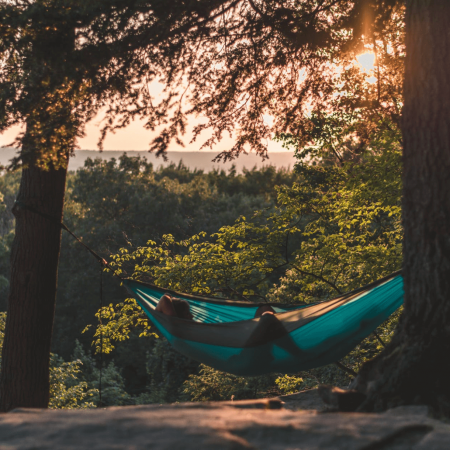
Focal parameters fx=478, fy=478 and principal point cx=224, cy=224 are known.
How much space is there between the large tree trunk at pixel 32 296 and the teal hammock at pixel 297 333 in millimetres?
737

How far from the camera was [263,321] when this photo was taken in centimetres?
243

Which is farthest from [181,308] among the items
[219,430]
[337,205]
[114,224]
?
[114,224]

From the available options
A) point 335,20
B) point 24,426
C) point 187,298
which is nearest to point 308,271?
point 187,298

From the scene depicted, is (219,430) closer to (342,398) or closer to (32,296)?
(342,398)

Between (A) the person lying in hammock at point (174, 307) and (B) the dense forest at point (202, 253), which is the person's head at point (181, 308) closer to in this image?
(A) the person lying in hammock at point (174, 307)

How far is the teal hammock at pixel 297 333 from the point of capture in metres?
2.47

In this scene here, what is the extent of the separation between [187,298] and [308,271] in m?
2.42

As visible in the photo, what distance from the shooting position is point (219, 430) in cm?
126

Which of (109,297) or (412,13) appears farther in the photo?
(109,297)

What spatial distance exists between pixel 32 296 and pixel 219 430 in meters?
1.81

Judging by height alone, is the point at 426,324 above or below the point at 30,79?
below

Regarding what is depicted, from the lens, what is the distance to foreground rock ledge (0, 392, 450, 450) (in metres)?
1.19

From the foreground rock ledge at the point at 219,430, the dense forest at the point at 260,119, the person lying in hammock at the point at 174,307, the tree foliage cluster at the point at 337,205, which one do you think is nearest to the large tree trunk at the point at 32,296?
the dense forest at the point at 260,119

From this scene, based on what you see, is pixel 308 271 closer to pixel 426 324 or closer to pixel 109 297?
pixel 426 324
